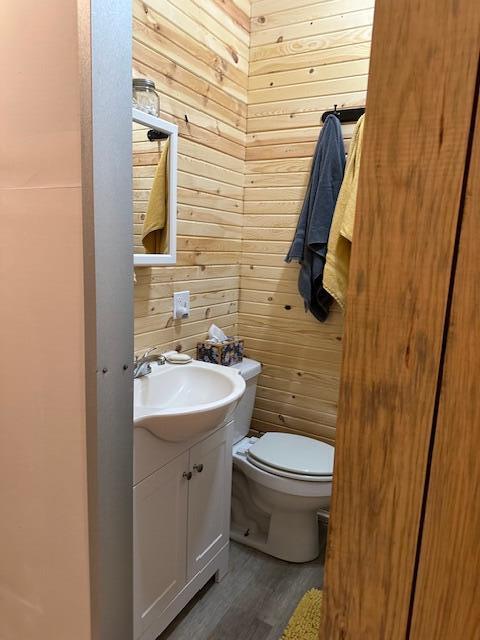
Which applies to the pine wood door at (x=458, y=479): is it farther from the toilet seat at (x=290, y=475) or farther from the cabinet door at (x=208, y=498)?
the toilet seat at (x=290, y=475)

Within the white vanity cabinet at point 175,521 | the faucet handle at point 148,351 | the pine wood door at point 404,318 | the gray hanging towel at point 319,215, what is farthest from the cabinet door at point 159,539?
the gray hanging towel at point 319,215

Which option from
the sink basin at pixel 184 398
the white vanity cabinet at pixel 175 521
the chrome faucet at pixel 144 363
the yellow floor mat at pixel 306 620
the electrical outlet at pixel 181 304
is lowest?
the yellow floor mat at pixel 306 620

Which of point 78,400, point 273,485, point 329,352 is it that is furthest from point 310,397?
point 78,400

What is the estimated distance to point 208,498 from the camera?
1743 mm

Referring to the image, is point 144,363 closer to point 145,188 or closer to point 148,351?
point 148,351

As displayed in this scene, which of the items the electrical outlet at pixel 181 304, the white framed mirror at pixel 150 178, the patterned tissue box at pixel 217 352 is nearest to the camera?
the white framed mirror at pixel 150 178

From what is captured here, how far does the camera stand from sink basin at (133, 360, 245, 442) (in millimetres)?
1310

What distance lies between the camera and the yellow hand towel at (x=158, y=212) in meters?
1.73

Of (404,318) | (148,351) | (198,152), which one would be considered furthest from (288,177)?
(404,318)

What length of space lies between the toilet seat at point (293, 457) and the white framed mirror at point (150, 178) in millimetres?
970

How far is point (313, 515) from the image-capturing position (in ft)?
6.73

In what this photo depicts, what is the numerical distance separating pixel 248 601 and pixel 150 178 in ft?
5.83

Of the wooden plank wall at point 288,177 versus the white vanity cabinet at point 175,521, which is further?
the wooden plank wall at point 288,177

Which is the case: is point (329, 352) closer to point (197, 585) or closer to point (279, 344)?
point (279, 344)
